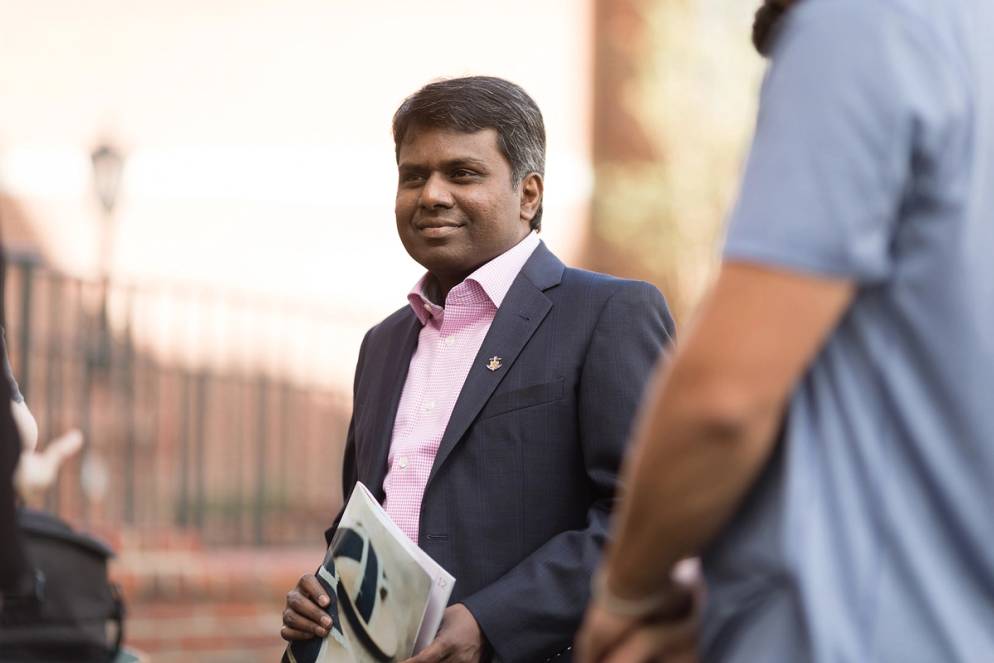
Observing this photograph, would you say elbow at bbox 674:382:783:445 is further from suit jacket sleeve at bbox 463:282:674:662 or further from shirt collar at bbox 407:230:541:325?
shirt collar at bbox 407:230:541:325

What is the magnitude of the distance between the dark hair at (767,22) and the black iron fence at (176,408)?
708cm

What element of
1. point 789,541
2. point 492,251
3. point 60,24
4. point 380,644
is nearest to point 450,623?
point 380,644

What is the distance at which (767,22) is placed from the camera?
5.40ft

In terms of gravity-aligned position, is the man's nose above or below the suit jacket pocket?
above

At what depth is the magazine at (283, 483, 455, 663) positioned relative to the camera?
7.71 ft

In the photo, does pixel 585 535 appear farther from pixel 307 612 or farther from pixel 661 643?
pixel 661 643

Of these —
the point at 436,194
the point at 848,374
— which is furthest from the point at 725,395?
the point at 436,194

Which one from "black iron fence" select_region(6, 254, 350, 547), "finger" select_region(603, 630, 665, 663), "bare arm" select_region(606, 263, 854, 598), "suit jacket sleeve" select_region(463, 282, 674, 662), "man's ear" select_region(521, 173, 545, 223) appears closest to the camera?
"bare arm" select_region(606, 263, 854, 598)

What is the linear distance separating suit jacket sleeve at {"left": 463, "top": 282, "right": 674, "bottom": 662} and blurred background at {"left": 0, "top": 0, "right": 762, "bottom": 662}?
5.43 metres

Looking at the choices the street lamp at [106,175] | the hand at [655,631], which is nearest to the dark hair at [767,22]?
the hand at [655,631]

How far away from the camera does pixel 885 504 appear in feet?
4.63

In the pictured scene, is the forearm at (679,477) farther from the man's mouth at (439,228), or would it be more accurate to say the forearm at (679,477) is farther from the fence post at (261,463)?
the fence post at (261,463)

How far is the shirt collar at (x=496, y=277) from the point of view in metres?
2.92

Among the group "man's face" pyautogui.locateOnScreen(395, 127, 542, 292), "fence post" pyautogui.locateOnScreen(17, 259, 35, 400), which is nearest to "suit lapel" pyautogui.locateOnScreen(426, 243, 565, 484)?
"man's face" pyautogui.locateOnScreen(395, 127, 542, 292)
